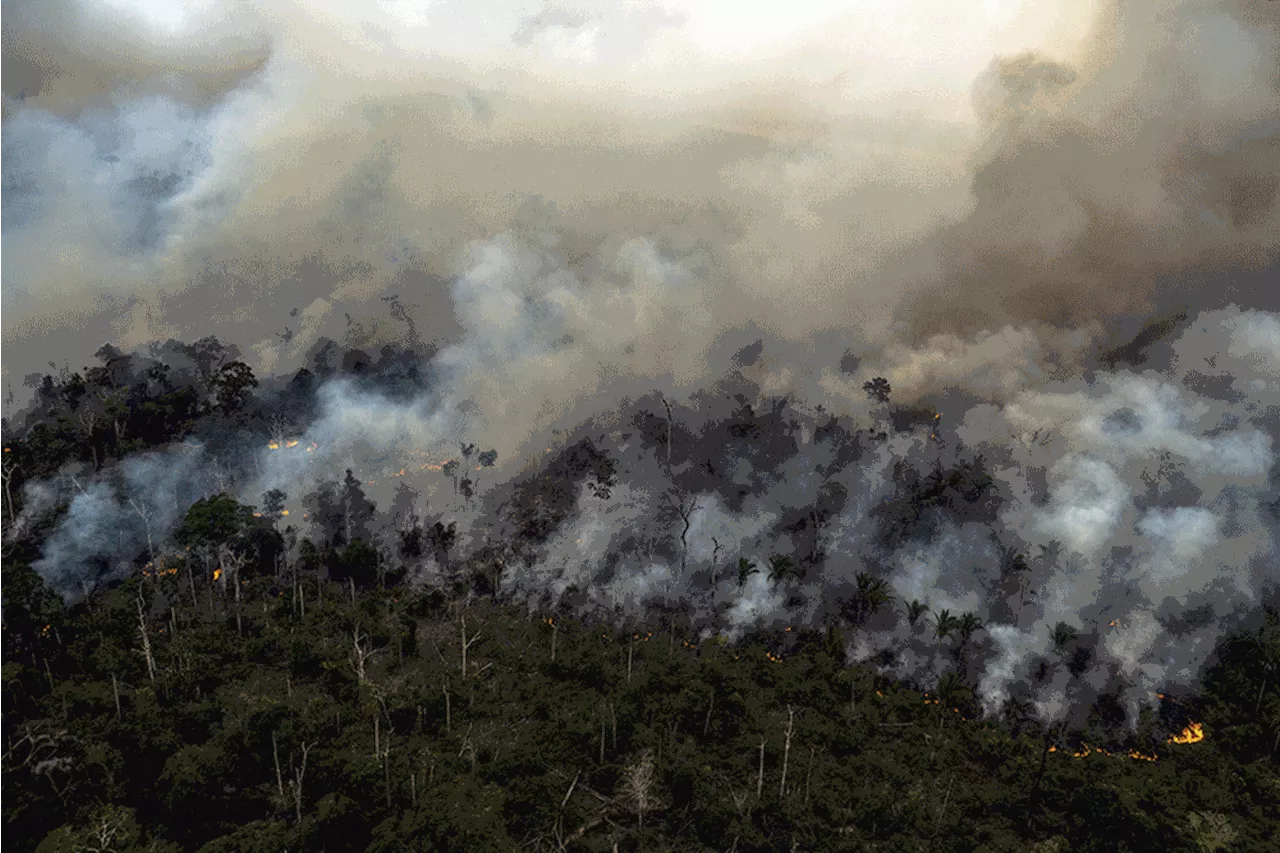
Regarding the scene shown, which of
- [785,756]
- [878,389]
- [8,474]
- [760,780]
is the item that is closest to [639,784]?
[760,780]

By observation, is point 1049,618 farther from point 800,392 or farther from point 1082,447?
point 800,392

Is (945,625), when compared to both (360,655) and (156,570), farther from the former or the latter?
(156,570)

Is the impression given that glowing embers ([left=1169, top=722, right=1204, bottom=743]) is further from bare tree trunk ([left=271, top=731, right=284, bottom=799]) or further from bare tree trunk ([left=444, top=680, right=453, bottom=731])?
bare tree trunk ([left=271, top=731, right=284, bottom=799])

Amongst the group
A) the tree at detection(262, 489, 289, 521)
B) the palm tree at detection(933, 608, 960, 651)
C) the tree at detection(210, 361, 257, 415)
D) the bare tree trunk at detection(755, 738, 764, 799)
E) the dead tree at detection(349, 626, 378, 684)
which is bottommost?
the bare tree trunk at detection(755, 738, 764, 799)

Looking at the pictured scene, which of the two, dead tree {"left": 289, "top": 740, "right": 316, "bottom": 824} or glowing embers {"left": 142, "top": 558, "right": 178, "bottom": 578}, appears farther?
glowing embers {"left": 142, "top": 558, "right": 178, "bottom": 578}

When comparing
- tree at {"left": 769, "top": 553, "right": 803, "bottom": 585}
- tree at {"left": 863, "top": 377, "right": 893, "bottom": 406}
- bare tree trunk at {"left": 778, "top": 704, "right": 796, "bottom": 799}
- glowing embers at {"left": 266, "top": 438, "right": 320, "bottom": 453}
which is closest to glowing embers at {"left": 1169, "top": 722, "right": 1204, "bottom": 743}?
bare tree trunk at {"left": 778, "top": 704, "right": 796, "bottom": 799}

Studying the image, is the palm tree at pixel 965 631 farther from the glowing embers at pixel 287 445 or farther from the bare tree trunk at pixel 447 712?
the glowing embers at pixel 287 445

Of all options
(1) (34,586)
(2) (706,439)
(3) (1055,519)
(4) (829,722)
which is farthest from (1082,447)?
(1) (34,586)

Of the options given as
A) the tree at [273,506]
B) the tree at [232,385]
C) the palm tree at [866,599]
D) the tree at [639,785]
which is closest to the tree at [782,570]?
the palm tree at [866,599]
